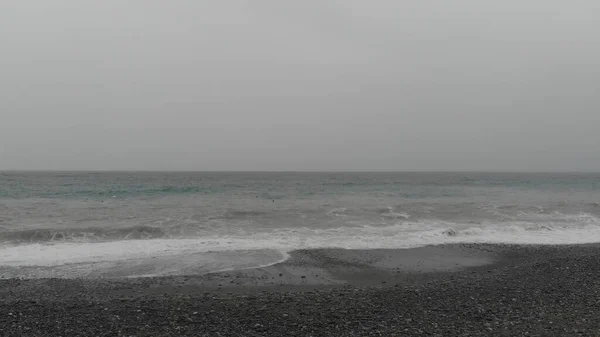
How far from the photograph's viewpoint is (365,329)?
24.5 ft

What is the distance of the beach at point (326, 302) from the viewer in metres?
7.50

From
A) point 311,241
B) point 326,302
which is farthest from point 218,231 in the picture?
point 326,302

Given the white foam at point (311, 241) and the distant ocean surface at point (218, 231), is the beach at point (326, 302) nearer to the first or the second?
the distant ocean surface at point (218, 231)

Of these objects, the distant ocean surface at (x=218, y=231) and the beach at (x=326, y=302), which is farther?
the distant ocean surface at (x=218, y=231)

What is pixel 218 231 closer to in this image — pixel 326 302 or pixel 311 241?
pixel 311 241

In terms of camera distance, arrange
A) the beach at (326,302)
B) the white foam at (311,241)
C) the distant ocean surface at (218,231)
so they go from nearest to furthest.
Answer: the beach at (326,302) → the distant ocean surface at (218,231) → the white foam at (311,241)

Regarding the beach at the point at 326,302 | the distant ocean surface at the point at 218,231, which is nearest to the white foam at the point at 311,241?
the distant ocean surface at the point at 218,231

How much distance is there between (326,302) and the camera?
356 inches

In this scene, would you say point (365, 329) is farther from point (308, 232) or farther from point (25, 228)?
point (25, 228)

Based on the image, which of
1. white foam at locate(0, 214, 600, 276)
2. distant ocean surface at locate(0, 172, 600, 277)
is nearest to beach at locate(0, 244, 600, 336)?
distant ocean surface at locate(0, 172, 600, 277)

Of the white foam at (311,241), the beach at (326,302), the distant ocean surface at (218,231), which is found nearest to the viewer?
the beach at (326,302)

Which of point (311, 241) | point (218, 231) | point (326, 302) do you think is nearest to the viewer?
point (326, 302)

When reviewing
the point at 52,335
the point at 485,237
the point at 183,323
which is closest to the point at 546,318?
the point at 183,323

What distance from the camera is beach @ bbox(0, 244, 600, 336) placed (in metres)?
7.50
